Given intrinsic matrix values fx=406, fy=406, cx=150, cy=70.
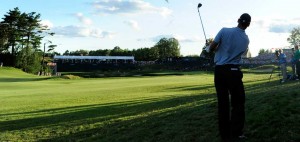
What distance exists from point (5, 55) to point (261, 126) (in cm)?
9971

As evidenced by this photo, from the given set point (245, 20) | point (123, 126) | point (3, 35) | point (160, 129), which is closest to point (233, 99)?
point (245, 20)

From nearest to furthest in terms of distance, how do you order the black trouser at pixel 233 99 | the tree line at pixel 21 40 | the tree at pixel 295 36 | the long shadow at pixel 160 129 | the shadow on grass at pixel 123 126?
the black trouser at pixel 233 99
the long shadow at pixel 160 129
the shadow on grass at pixel 123 126
the tree line at pixel 21 40
the tree at pixel 295 36

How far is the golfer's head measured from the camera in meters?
7.97

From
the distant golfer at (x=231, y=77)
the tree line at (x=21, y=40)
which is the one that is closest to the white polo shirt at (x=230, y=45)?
the distant golfer at (x=231, y=77)

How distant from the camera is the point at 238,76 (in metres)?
7.89

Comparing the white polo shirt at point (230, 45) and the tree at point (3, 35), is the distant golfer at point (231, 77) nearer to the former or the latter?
the white polo shirt at point (230, 45)

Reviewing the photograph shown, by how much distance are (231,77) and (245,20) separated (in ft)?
3.86

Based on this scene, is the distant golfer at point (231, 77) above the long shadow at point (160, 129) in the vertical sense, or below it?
above

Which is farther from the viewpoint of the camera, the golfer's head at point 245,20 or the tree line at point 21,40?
the tree line at point 21,40

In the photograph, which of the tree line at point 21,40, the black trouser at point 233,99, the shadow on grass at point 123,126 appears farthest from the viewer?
the tree line at point 21,40

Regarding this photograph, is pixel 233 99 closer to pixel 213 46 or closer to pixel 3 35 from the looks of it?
pixel 213 46

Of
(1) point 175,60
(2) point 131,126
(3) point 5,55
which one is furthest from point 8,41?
(2) point 131,126

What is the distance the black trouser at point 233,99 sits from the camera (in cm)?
783

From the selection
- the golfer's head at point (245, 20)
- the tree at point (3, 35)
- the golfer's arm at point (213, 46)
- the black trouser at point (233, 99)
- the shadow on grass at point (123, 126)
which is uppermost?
the tree at point (3, 35)
